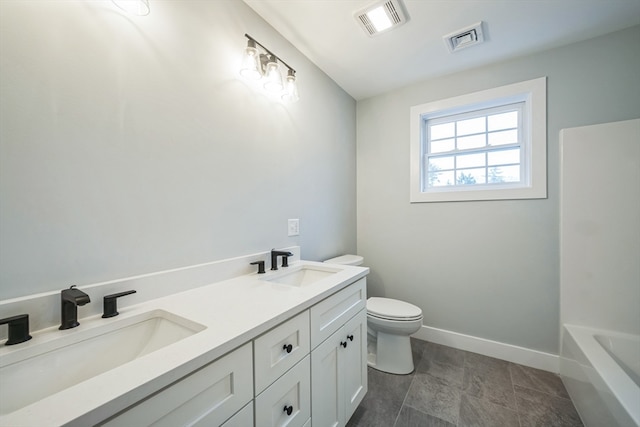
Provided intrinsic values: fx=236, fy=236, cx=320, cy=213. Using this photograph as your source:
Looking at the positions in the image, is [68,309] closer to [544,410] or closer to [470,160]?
[544,410]

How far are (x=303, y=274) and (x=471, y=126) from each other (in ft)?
6.70

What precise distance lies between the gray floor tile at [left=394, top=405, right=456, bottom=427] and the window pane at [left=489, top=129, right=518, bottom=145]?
2.12 metres

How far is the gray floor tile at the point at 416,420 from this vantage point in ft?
4.37

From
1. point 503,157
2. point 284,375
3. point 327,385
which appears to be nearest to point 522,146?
point 503,157

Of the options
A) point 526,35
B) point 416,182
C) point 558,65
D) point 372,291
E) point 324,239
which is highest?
point 526,35

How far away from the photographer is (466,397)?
1528mm

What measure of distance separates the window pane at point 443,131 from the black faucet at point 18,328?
2.79m

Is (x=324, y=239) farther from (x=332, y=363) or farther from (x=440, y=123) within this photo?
(x=440, y=123)

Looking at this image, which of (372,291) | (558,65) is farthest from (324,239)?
(558,65)

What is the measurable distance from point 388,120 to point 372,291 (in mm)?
1788

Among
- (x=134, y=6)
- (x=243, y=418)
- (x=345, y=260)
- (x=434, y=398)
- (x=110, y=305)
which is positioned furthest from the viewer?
(x=345, y=260)

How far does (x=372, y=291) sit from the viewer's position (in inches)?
99.1

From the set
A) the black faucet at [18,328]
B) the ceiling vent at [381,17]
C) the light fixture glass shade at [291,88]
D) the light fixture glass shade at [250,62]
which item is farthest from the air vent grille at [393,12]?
the black faucet at [18,328]

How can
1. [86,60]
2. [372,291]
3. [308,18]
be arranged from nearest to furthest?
[86,60] < [308,18] < [372,291]
